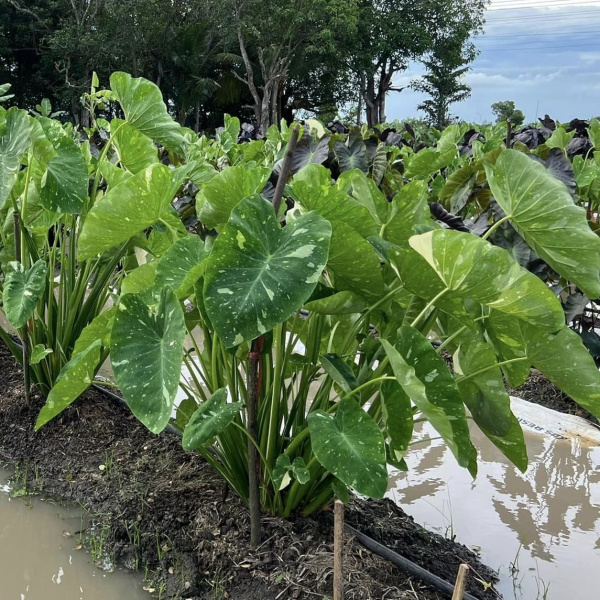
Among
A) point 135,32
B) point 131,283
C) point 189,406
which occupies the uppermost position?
point 135,32

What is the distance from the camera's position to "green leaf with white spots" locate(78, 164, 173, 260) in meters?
1.28

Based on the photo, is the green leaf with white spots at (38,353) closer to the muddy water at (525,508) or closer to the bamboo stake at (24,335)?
the bamboo stake at (24,335)

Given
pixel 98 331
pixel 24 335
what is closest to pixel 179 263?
pixel 98 331

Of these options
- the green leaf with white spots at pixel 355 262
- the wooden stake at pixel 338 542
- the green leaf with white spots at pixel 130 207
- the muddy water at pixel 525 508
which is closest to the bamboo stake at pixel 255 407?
the green leaf with white spots at pixel 355 262

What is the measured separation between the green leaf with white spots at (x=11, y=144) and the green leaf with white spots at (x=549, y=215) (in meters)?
1.15

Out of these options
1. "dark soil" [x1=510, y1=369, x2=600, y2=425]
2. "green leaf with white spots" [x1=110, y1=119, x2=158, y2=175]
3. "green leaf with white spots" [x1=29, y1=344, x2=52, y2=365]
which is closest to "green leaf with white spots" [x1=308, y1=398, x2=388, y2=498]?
"green leaf with white spots" [x1=29, y1=344, x2=52, y2=365]

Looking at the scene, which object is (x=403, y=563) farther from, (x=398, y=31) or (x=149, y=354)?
(x=398, y=31)

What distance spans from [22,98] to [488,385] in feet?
76.3

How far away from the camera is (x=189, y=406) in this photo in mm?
1610

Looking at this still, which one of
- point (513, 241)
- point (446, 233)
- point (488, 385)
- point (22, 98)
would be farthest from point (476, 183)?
point (22, 98)

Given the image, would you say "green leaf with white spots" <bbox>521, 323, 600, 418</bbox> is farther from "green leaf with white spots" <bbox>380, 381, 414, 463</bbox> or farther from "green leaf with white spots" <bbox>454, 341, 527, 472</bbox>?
"green leaf with white spots" <bbox>380, 381, 414, 463</bbox>

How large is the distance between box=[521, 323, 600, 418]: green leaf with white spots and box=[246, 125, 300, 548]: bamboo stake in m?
0.48

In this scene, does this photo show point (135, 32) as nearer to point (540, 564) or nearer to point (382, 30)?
point (382, 30)

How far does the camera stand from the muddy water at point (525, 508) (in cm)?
170
